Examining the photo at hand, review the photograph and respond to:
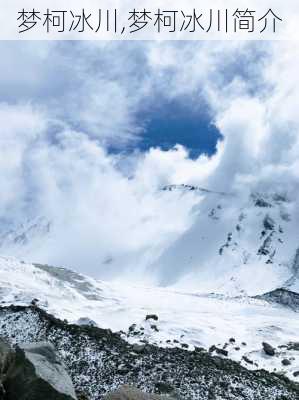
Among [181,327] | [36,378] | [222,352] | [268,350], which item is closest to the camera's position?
[36,378]

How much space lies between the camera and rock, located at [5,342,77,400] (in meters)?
21.5

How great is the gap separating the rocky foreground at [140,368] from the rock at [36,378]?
7.93 m

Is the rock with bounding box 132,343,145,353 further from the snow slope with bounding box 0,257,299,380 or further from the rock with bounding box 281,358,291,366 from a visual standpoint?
the rock with bounding box 281,358,291,366

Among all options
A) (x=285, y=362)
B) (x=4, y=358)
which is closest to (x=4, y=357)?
(x=4, y=358)

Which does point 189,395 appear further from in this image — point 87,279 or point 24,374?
point 87,279

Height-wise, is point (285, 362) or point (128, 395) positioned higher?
point (128, 395)

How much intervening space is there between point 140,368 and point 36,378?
45.4 feet

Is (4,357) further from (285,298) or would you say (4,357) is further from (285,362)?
(285,298)

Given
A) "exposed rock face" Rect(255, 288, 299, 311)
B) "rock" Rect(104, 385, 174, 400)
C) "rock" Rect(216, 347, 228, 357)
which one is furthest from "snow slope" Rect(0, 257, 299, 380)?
"exposed rock face" Rect(255, 288, 299, 311)

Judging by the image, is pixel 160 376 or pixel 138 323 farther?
pixel 138 323

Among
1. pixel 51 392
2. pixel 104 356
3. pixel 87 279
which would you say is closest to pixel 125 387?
pixel 51 392

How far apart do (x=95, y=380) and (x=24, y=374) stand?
1153 centimetres

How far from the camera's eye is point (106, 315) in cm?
5569

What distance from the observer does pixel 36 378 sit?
21625 mm
